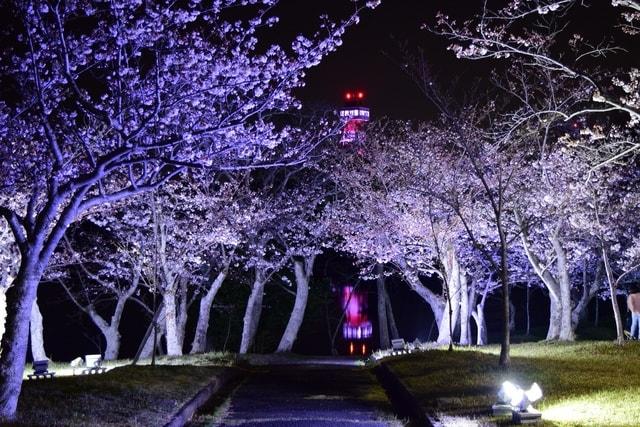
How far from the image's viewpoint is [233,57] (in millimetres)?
12281

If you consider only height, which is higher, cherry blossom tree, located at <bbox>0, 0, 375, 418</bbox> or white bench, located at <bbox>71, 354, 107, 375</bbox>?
cherry blossom tree, located at <bbox>0, 0, 375, 418</bbox>

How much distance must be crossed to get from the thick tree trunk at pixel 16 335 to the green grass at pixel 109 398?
0.32 metres

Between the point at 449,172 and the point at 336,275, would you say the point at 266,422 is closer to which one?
the point at 449,172

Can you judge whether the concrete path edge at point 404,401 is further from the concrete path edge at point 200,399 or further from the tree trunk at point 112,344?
the tree trunk at point 112,344

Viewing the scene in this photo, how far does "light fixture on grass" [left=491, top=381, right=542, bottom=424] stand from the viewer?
881cm

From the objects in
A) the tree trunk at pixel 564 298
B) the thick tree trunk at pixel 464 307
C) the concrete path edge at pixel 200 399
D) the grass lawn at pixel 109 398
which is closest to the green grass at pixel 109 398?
the grass lawn at pixel 109 398

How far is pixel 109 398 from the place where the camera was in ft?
36.2

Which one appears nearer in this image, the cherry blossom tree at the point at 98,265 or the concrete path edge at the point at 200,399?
the concrete path edge at the point at 200,399

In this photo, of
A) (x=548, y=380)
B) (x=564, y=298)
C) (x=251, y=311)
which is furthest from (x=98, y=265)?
(x=548, y=380)

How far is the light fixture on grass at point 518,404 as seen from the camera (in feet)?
28.9

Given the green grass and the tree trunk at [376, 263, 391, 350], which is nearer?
the green grass

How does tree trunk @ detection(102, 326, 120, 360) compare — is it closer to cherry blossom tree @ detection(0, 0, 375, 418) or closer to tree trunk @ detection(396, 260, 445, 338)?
tree trunk @ detection(396, 260, 445, 338)

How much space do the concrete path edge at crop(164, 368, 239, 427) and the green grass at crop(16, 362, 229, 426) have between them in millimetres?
113

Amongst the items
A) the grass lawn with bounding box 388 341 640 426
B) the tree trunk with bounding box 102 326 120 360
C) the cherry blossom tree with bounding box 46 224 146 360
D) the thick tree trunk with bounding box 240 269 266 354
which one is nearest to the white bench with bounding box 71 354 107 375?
the cherry blossom tree with bounding box 46 224 146 360
